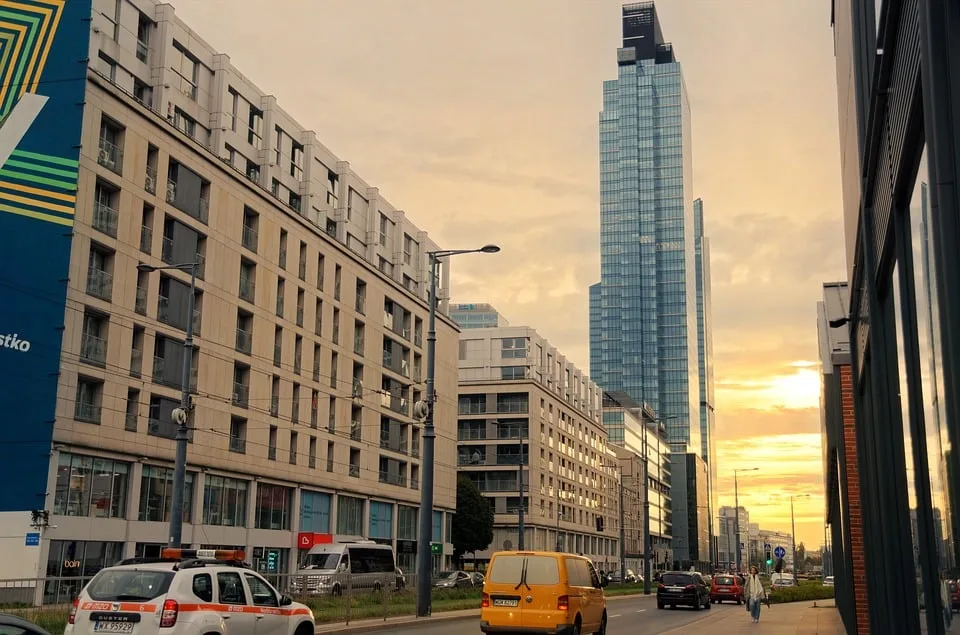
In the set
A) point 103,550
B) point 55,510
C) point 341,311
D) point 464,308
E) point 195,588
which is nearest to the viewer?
point 195,588

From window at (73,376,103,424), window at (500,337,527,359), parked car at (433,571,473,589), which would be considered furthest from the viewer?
window at (500,337,527,359)

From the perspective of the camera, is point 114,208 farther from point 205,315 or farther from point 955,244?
point 955,244

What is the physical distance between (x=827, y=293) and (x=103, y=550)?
103 feet

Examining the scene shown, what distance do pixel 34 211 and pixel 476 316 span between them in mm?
129514

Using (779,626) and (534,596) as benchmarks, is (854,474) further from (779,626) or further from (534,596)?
(534,596)

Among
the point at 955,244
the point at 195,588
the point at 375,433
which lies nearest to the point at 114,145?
the point at 375,433

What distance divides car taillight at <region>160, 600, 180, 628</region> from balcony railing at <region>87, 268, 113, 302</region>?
106 ft

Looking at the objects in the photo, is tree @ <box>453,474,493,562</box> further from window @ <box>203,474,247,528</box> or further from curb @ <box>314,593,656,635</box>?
curb @ <box>314,593,656,635</box>

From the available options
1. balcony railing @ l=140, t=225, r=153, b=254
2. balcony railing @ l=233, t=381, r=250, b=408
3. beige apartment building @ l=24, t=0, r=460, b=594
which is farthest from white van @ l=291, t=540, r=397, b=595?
balcony railing @ l=140, t=225, r=153, b=254

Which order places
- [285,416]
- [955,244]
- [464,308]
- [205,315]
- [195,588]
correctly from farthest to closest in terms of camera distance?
[464,308]
[285,416]
[205,315]
[195,588]
[955,244]

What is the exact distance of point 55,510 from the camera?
39906 millimetres

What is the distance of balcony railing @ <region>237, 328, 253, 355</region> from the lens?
53969mm

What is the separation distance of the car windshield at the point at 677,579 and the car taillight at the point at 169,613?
32.7 meters

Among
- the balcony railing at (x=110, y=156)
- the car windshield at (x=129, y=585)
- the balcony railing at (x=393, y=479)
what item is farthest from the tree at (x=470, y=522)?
the car windshield at (x=129, y=585)
